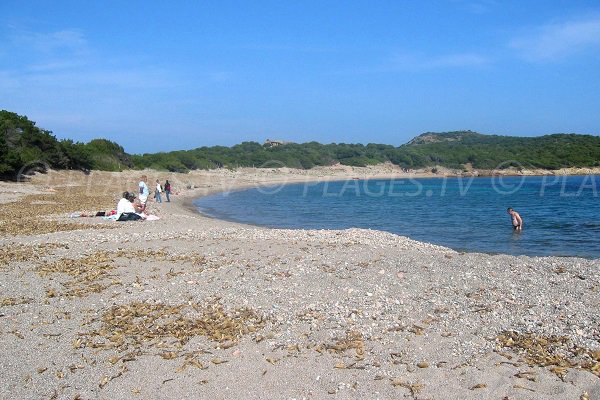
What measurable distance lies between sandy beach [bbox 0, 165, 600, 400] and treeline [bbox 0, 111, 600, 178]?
2814 cm

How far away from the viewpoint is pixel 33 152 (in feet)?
127

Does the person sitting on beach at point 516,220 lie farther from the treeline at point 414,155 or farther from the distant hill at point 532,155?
the distant hill at point 532,155

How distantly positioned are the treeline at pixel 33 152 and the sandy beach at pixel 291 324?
83.0 ft

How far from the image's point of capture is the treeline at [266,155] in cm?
3934

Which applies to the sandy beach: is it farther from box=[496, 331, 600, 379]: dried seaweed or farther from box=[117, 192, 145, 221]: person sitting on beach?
box=[117, 192, 145, 221]: person sitting on beach

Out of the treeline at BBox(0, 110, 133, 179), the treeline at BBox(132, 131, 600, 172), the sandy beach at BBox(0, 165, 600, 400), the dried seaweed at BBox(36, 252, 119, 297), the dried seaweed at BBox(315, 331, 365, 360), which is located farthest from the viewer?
the treeline at BBox(132, 131, 600, 172)

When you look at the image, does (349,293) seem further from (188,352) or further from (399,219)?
(399,219)

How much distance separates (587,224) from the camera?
23.5 m

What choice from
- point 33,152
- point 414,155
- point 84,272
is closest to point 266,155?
point 414,155

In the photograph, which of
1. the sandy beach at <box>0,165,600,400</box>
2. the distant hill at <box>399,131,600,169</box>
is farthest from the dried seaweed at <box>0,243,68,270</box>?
the distant hill at <box>399,131,600,169</box>

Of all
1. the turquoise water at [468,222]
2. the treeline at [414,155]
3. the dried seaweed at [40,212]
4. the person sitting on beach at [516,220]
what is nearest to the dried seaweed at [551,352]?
the turquoise water at [468,222]

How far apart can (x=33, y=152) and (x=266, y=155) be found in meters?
66.4

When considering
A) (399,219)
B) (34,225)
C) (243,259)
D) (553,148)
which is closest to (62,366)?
(243,259)

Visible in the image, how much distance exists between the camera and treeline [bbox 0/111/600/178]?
3934cm
